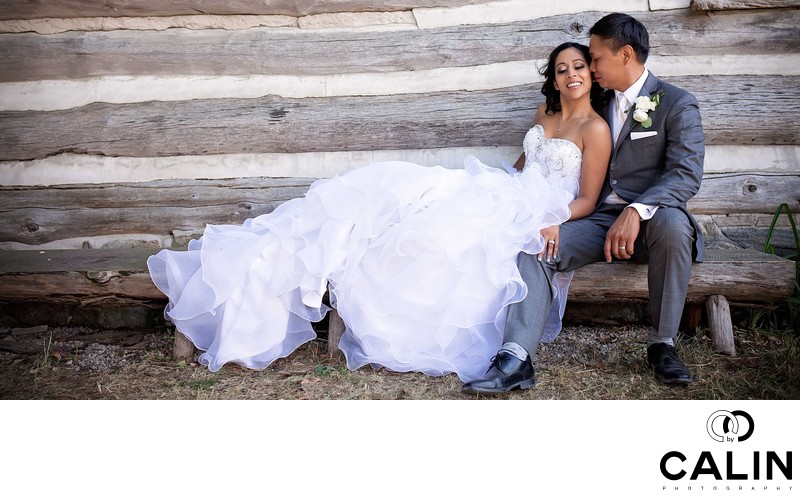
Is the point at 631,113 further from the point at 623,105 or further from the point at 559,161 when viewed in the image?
the point at 559,161

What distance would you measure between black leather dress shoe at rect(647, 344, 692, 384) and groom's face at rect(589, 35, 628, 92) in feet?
3.96

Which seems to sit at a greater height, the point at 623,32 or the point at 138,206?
the point at 623,32

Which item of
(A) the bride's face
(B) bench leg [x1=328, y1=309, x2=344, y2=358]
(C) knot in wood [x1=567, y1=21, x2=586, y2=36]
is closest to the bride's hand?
(A) the bride's face

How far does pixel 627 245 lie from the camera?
3025 mm

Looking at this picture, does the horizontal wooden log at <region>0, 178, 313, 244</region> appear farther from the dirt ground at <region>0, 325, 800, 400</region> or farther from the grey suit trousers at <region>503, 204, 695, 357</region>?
the grey suit trousers at <region>503, 204, 695, 357</region>

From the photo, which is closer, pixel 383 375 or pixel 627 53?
pixel 383 375

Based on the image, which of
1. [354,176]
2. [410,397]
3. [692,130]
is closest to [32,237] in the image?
[354,176]

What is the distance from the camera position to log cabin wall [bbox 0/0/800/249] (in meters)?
3.76

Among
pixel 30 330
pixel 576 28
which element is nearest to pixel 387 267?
pixel 576 28

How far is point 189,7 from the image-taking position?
400cm

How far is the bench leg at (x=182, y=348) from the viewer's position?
3.39 meters

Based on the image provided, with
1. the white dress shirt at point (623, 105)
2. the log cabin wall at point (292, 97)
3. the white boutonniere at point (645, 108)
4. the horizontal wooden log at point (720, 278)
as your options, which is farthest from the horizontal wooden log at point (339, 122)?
the horizontal wooden log at point (720, 278)

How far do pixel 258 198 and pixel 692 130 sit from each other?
227cm

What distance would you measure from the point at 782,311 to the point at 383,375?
206cm
